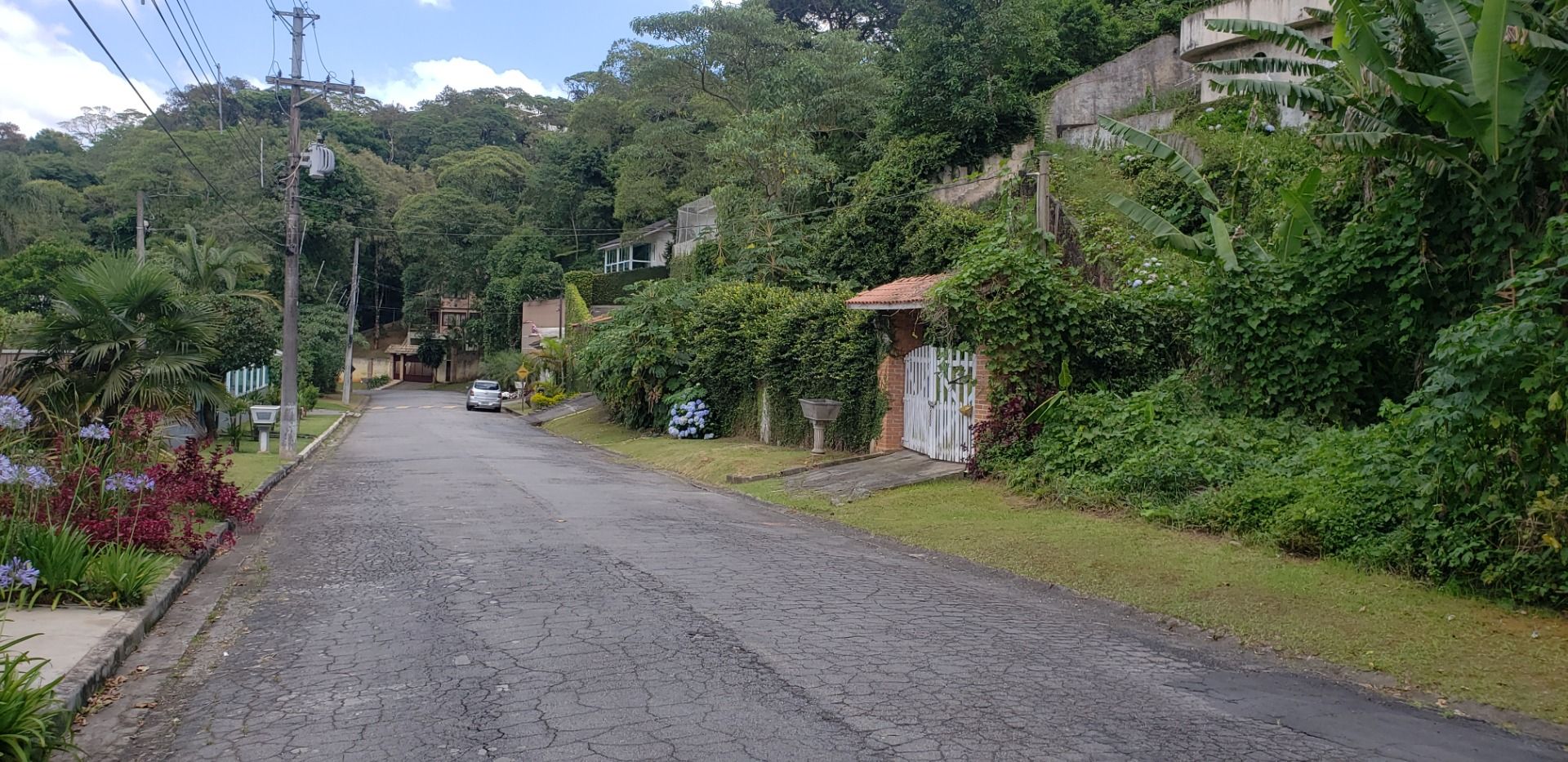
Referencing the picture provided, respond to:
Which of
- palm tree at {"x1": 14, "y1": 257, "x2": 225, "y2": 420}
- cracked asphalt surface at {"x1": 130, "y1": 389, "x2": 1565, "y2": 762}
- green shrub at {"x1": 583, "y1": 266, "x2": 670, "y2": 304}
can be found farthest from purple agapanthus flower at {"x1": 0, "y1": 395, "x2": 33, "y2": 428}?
green shrub at {"x1": 583, "y1": 266, "x2": 670, "y2": 304}

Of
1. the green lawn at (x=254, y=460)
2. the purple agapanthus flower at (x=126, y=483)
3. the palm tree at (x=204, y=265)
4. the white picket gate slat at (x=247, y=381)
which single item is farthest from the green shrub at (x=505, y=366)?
the purple agapanthus flower at (x=126, y=483)

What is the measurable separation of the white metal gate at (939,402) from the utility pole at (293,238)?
13218 millimetres

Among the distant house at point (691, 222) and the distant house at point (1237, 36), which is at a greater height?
the distant house at point (1237, 36)

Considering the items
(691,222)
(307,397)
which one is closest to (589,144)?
(691,222)

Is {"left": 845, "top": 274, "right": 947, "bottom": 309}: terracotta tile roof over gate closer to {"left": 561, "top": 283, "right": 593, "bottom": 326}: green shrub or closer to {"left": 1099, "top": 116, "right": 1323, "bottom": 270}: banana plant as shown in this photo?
{"left": 1099, "top": 116, "right": 1323, "bottom": 270}: banana plant

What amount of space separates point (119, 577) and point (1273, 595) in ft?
27.7

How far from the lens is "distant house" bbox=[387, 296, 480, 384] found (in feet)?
251

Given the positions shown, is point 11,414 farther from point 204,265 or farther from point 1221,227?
point 204,265

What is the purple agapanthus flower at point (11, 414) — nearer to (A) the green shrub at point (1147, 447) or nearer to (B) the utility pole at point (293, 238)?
(A) the green shrub at point (1147, 447)

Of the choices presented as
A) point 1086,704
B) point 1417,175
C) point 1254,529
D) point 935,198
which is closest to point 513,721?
point 1086,704

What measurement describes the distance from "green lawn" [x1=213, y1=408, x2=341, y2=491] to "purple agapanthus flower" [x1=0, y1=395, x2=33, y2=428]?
399cm

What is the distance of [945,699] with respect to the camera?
18.0 feet

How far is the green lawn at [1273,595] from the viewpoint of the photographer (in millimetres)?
6266

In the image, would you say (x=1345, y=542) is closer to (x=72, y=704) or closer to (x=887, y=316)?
(x=72, y=704)
